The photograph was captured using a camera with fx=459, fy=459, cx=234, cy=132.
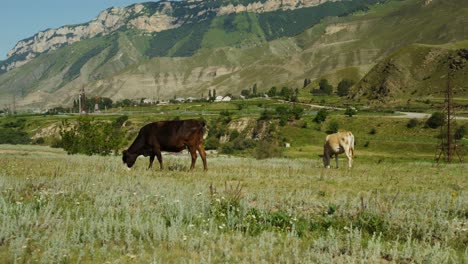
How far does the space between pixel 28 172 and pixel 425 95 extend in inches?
7289

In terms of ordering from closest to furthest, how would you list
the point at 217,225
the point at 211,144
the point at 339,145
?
the point at 217,225 → the point at 339,145 → the point at 211,144

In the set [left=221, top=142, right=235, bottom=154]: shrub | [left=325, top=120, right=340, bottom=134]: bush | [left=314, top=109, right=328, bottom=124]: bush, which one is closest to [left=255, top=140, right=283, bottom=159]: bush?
[left=221, top=142, right=235, bottom=154]: shrub

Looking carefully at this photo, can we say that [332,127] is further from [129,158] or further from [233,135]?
[129,158]

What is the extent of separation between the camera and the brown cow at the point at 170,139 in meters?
24.6

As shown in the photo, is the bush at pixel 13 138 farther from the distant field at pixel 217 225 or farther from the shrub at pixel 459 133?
the distant field at pixel 217 225

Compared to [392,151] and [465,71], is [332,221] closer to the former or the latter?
[392,151]

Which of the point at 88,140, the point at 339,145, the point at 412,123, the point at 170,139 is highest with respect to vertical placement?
the point at 170,139

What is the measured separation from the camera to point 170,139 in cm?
2477

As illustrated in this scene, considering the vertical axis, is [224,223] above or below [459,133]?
above

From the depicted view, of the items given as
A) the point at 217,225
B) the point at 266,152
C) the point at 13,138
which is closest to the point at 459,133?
the point at 266,152

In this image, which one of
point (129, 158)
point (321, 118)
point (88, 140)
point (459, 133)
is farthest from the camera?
point (321, 118)

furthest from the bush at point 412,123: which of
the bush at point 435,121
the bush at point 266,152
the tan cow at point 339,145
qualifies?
the tan cow at point 339,145

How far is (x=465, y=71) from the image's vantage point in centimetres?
18675

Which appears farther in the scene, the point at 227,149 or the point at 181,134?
the point at 227,149
